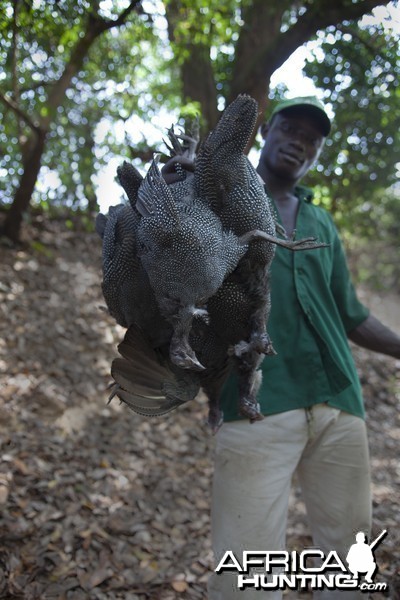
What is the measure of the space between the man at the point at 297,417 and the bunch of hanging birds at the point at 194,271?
0.60 metres

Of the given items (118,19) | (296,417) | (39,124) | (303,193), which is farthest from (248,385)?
(39,124)

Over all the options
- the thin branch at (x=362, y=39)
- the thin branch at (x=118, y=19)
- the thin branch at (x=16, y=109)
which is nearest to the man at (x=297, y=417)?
the thin branch at (x=362, y=39)

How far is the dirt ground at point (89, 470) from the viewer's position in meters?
3.06

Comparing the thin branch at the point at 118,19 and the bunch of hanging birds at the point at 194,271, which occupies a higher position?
the thin branch at the point at 118,19

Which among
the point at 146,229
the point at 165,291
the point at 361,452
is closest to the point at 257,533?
the point at 361,452

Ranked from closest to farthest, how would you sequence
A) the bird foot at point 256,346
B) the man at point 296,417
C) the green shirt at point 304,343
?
the bird foot at point 256,346 → the man at point 296,417 → the green shirt at point 304,343

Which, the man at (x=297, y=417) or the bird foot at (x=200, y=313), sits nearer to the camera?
the bird foot at (x=200, y=313)

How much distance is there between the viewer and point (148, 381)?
5.16 feet

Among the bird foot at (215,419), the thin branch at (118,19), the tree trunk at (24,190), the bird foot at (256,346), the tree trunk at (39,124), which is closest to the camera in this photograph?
the bird foot at (256,346)

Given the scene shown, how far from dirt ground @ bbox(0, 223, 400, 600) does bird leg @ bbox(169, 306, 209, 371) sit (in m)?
2.18

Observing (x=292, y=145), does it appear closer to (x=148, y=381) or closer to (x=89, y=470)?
(x=148, y=381)

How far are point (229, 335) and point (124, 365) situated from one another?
33 centimetres

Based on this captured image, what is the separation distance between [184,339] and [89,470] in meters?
2.91

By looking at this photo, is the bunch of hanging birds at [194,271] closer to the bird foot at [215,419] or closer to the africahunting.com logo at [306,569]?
the bird foot at [215,419]
